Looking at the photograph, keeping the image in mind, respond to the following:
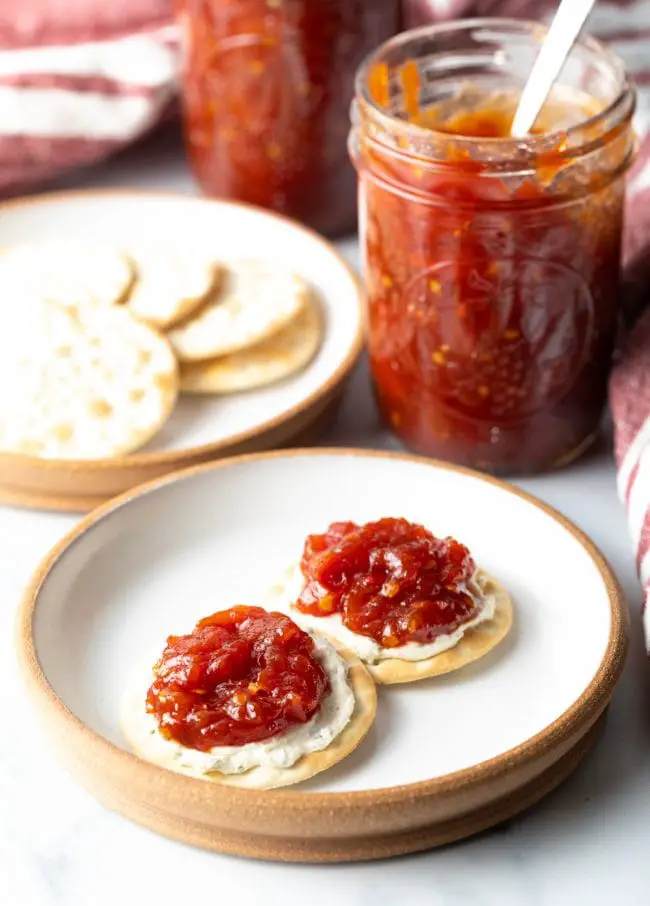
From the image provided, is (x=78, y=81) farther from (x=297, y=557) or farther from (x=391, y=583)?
(x=391, y=583)

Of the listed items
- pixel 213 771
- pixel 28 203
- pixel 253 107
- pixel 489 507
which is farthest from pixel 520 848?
pixel 28 203

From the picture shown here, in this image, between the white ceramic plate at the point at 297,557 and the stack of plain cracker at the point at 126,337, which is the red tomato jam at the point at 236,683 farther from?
the stack of plain cracker at the point at 126,337

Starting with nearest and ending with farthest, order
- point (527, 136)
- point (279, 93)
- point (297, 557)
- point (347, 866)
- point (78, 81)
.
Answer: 1. point (347, 866)
2. point (527, 136)
3. point (297, 557)
4. point (279, 93)
5. point (78, 81)

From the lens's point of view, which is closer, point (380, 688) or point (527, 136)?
point (380, 688)

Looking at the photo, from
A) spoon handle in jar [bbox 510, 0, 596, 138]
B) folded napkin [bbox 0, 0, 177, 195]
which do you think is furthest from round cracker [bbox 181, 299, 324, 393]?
folded napkin [bbox 0, 0, 177, 195]

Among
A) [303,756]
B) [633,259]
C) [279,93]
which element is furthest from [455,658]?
[279,93]

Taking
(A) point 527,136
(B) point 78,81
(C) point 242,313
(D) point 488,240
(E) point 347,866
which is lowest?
(E) point 347,866
